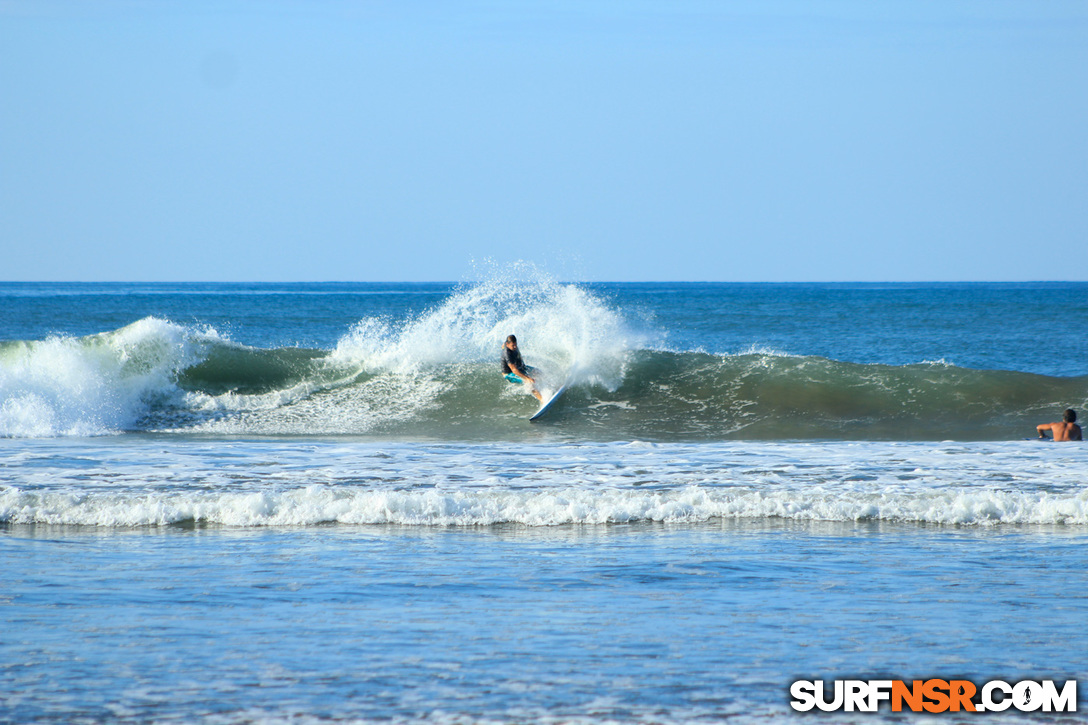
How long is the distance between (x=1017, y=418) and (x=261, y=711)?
15.2 metres

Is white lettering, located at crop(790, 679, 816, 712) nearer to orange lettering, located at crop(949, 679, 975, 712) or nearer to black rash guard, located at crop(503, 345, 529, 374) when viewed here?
orange lettering, located at crop(949, 679, 975, 712)

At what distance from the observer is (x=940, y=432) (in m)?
15.2

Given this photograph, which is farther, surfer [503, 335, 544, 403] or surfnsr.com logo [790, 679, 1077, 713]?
surfer [503, 335, 544, 403]

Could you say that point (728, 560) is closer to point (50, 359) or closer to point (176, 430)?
point (176, 430)

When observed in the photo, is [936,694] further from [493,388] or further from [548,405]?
→ [493,388]

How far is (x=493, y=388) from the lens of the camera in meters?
17.7

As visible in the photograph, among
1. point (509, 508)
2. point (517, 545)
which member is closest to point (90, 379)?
point (509, 508)

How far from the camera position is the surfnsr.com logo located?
3924mm

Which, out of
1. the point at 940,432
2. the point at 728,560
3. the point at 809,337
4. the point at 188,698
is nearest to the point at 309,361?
the point at 940,432

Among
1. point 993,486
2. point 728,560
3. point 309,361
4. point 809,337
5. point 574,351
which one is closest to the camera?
point 728,560

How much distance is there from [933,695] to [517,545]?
11.2ft

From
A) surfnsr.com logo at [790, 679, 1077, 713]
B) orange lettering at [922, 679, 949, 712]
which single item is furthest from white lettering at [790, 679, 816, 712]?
orange lettering at [922, 679, 949, 712]

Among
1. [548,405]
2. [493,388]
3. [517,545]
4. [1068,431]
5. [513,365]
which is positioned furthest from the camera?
[493,388]

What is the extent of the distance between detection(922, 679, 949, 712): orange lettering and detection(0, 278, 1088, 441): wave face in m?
9.63
